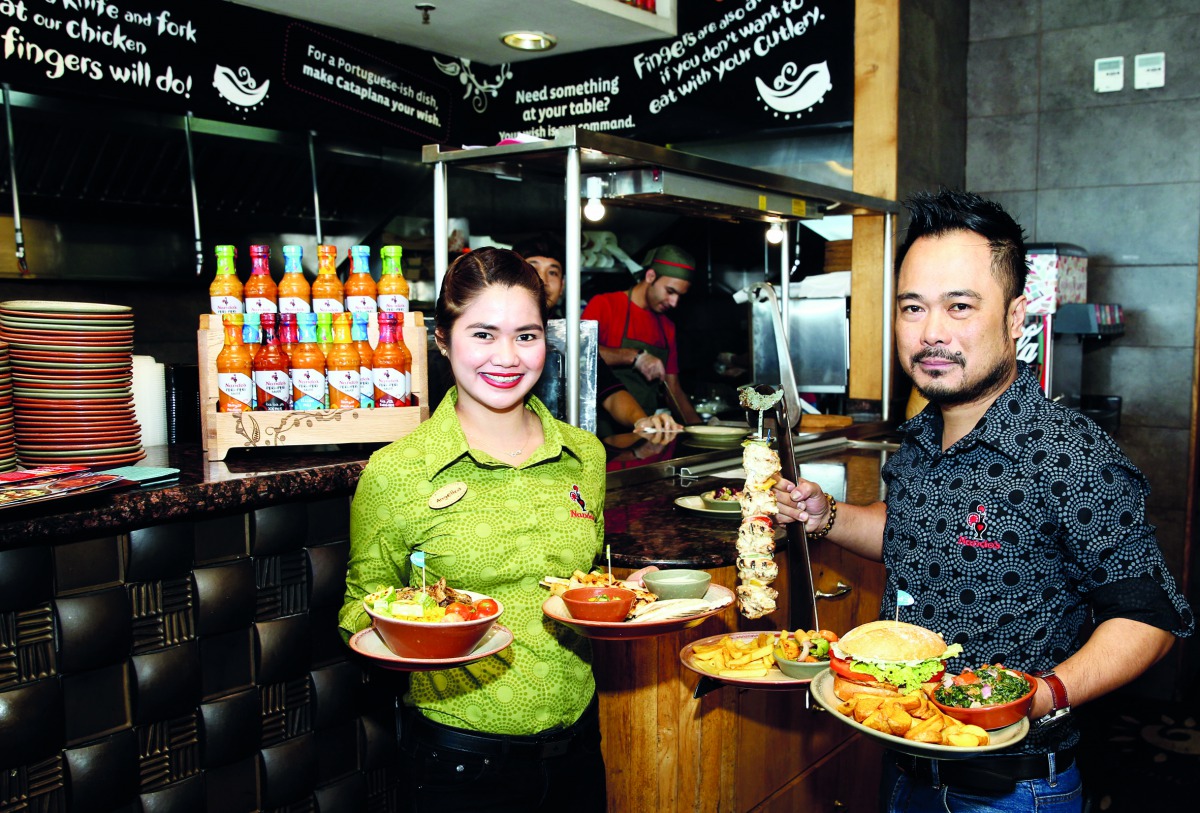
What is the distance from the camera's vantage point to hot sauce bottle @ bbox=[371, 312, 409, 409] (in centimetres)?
245

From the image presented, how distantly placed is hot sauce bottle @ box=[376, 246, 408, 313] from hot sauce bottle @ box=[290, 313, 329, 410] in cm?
17

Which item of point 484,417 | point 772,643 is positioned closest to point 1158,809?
point 772,643

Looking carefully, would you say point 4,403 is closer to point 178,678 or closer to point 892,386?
point 178,678

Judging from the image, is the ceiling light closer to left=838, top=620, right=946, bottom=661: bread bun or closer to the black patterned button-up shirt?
the black patterned button-up shirt

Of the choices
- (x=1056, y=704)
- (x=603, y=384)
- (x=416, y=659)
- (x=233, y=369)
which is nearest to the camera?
(x=1056, y=704)

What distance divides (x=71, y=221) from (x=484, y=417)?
4.00 metres

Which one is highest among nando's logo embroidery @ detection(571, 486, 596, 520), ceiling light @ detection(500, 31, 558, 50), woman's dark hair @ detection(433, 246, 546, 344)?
ceiling light @ detection(500, 31, 558, 50)

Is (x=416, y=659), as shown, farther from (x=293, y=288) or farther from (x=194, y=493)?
(x=293, y=288)

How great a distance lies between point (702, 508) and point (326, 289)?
113 cm

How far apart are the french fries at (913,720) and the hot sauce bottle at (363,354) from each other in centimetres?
139

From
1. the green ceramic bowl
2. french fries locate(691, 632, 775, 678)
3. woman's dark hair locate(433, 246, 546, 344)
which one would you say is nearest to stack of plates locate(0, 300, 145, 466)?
woman's dark hair locate(433, 246, 546, 344)

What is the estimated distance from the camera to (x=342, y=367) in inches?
94.8

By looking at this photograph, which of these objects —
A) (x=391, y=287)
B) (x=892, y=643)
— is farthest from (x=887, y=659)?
(x=391, y=287)

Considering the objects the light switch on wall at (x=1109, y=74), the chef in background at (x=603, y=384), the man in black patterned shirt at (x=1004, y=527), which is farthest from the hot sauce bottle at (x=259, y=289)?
the light switch on wall at (x=1109, y=74)
